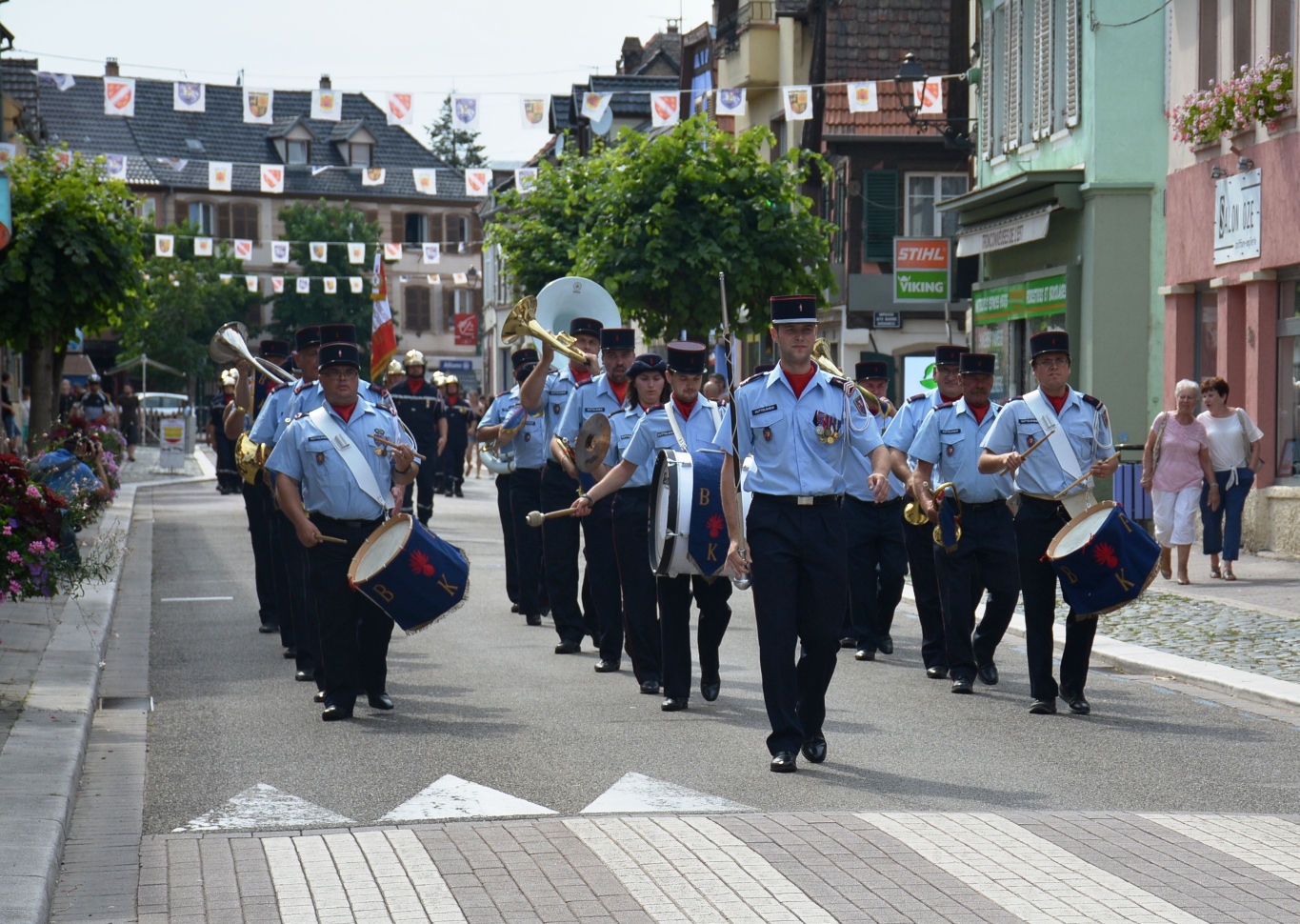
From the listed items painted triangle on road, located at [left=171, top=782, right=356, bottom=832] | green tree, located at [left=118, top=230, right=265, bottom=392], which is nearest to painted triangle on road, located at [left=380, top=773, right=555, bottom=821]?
painted triangle on road, located at [left=171, top=782, right=356, bottom=832]

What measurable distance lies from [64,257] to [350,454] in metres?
15.6

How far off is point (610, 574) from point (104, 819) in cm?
460

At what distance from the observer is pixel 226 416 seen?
42.9 feet

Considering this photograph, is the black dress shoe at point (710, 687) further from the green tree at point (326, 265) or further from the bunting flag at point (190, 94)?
the green tree at point (326, 265)

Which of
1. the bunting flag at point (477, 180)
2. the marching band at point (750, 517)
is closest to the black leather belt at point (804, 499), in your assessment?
the marching band at point (750, 517)

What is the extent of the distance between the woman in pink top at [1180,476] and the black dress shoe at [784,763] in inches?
379

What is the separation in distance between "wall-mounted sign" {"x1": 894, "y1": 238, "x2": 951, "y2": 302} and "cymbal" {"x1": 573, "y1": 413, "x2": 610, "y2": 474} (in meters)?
18.8

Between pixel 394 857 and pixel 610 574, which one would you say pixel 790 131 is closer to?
pixel 610 574

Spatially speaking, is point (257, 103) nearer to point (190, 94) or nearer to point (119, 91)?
point (190, 94)

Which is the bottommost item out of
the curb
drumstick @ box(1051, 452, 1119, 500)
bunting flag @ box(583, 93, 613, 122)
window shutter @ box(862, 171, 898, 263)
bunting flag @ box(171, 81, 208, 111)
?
the curb

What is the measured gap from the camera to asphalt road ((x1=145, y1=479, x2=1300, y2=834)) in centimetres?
745

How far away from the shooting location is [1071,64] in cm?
2386

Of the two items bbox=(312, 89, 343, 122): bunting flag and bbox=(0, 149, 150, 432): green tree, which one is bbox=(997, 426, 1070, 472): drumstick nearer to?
bbox=(0, 149, 150, 432): green tree

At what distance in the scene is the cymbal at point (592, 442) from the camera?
10.9 metres
